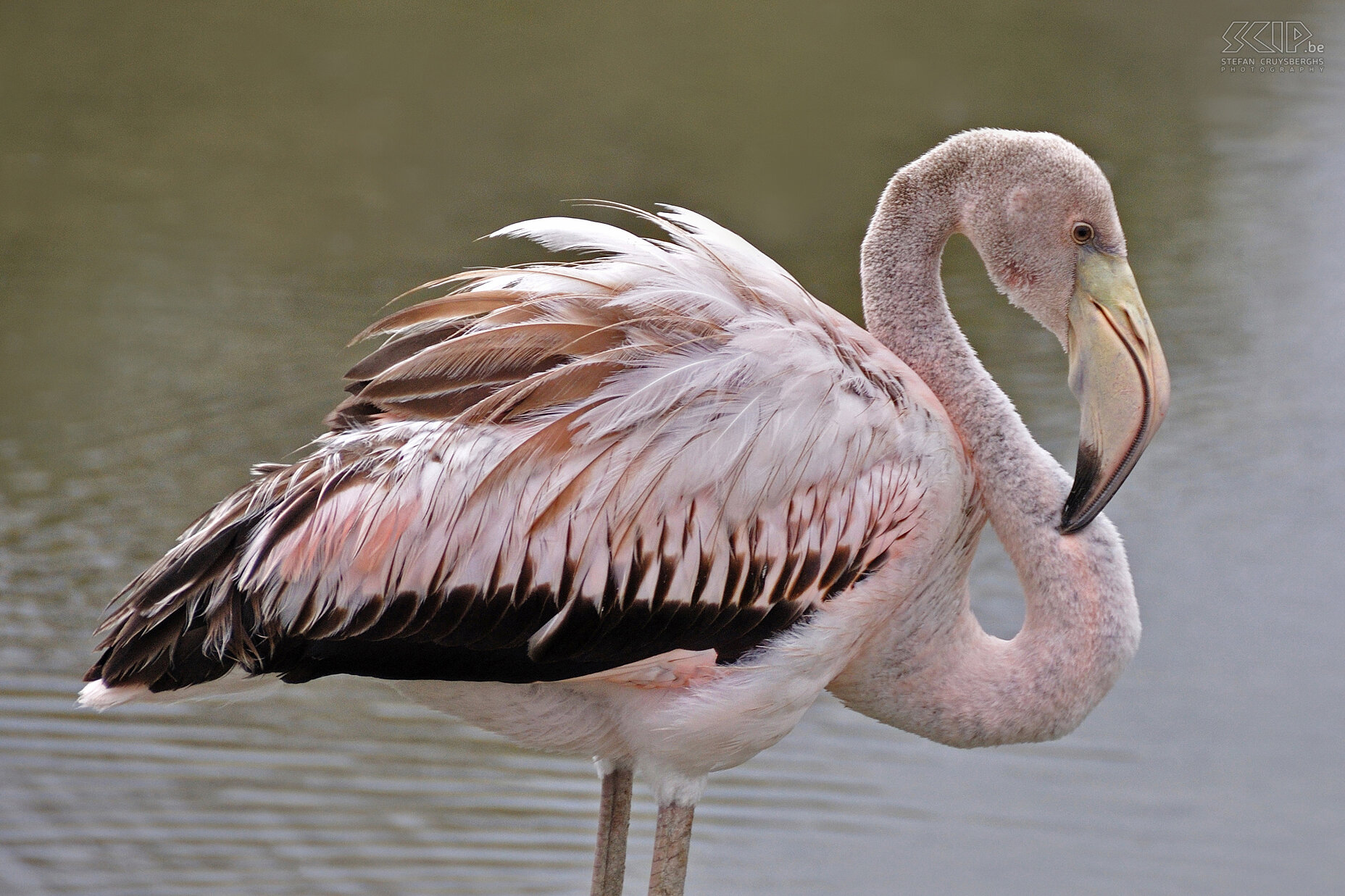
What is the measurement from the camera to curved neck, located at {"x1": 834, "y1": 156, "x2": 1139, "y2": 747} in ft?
10.4

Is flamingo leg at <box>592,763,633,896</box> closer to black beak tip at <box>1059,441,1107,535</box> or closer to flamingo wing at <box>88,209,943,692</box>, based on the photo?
flamingo wing at <box>88,209,943,692</box>

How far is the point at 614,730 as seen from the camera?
3160mm

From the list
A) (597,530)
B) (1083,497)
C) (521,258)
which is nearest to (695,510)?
(597,530)

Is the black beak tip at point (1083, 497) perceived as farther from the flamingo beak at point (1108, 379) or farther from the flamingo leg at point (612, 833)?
the flamingo leg at point (612, 833)

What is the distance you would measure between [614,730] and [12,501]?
3440mm

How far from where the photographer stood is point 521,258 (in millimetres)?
7363

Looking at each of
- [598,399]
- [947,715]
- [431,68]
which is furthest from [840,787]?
[431,68]

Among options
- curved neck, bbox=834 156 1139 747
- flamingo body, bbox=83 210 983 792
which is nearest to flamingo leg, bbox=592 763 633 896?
flamingo body, bbox=83 210 983 792

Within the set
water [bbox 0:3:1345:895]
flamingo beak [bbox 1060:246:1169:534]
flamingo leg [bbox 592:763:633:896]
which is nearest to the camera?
flamingo beak [bbox 1060:246:1169:534]

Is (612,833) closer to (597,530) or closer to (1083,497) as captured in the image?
(597,530)

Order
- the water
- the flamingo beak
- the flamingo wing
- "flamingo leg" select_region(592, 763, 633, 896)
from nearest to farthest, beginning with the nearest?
the flamingo wing, the flamingo beak, "flamingo leg" select_region(592, 763, 633, 896), the water

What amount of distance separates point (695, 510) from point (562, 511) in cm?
26

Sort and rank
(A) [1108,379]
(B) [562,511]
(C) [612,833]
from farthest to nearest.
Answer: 1. (C) [612,833]
2. (A) [1108,379]
3. (B) [562,511]

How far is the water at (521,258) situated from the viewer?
4.24 metres
